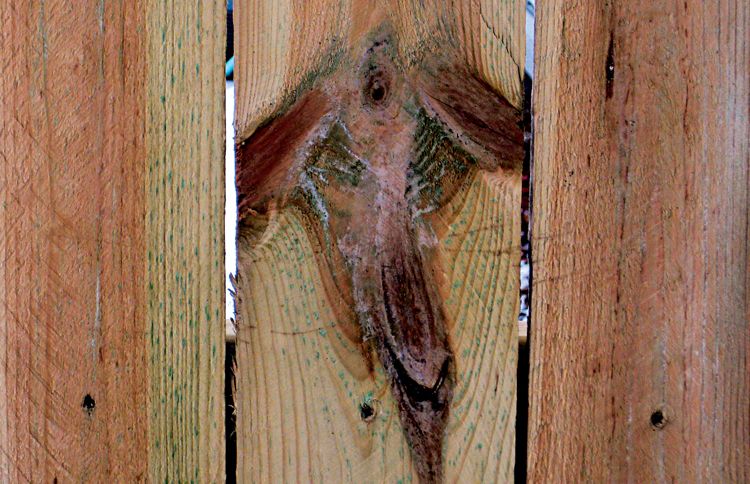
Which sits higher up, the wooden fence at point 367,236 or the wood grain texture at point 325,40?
the wood grain texture at point 325,40

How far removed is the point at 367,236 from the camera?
44.8 inches

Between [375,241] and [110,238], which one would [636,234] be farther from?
[110,238]

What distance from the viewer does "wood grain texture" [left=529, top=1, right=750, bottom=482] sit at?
116cm

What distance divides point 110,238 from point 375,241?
0.42 meters

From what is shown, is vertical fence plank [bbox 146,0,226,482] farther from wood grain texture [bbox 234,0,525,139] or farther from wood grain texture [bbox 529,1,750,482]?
wood grain texture [bbox 529,1,750,482]

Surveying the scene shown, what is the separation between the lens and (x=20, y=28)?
1139 mm

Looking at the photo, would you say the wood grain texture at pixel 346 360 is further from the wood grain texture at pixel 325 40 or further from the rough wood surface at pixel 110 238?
the wood grain texture at pixel 325 40

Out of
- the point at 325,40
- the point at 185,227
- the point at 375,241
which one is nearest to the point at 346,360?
the point at 375,241

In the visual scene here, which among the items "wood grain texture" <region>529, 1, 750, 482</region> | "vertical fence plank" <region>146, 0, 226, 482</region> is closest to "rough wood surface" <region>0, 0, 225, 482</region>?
"vertical fence plank" <region>146, 0, 226, 482</region>

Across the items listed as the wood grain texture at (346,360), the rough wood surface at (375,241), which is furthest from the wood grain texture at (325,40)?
the wood grain texture at (346,360)

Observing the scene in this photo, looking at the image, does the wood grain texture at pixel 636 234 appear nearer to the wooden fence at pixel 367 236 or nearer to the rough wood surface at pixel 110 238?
the wooden fence at pixel 367 236

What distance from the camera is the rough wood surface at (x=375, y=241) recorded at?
1.12m

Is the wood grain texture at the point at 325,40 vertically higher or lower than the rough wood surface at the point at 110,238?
higher

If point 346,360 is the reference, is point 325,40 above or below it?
above
